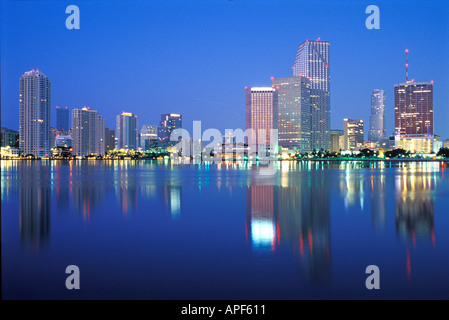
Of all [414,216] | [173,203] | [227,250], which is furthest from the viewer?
[173,203]

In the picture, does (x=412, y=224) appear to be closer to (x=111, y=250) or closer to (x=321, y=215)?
(x=321, y=215)

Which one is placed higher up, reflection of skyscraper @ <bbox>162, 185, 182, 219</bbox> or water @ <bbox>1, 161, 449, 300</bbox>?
reflection of skyscraper @ <bbox>162, 185, 182, 219</bbox>

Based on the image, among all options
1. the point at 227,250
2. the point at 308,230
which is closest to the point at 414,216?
the point at 308,230

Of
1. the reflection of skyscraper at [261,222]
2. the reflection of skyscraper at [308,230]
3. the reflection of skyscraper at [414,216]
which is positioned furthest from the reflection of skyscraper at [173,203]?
the reflection of skyscraper at [414,216]

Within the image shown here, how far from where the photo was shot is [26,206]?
2061 centimetres

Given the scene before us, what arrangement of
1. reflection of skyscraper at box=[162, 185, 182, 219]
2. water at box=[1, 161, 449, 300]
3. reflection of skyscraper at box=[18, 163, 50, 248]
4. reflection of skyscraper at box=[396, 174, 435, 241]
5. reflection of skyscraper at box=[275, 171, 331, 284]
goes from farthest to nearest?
reflection of skyscraper at box=[162, 185, 182, 219] < reflection of skyscraper at box=[396, 174, 435, 241] < reflection of skyscraper at box=[18, 163, 50, 248] < reflection of skyscraper at box=[275, 171, 331, 284] < water at box=[1, 161, 449, 300]

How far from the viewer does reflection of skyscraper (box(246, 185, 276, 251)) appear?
38.8ft

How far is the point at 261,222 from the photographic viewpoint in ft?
50.5

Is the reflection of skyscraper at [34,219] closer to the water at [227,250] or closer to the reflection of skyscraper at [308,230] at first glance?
the water at [227,250]

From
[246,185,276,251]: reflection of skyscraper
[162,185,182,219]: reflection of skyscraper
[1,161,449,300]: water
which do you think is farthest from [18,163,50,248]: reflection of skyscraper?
[246,185,276,251]: reflection of skyscraper

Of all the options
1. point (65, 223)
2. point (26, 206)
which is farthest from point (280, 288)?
point (26, 206)

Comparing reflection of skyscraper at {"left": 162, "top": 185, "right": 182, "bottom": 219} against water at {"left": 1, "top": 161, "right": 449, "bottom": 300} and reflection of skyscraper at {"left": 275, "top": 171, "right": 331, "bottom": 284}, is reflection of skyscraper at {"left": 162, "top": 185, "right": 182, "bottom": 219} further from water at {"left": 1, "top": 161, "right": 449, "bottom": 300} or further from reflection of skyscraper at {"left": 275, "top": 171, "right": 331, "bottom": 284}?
reflection of skyscraper at {"left": 275, "top": 171, "right": 331, "bottom": 284}

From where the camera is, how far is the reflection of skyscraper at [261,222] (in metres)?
11.8

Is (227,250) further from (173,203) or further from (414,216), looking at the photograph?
(173,203)
